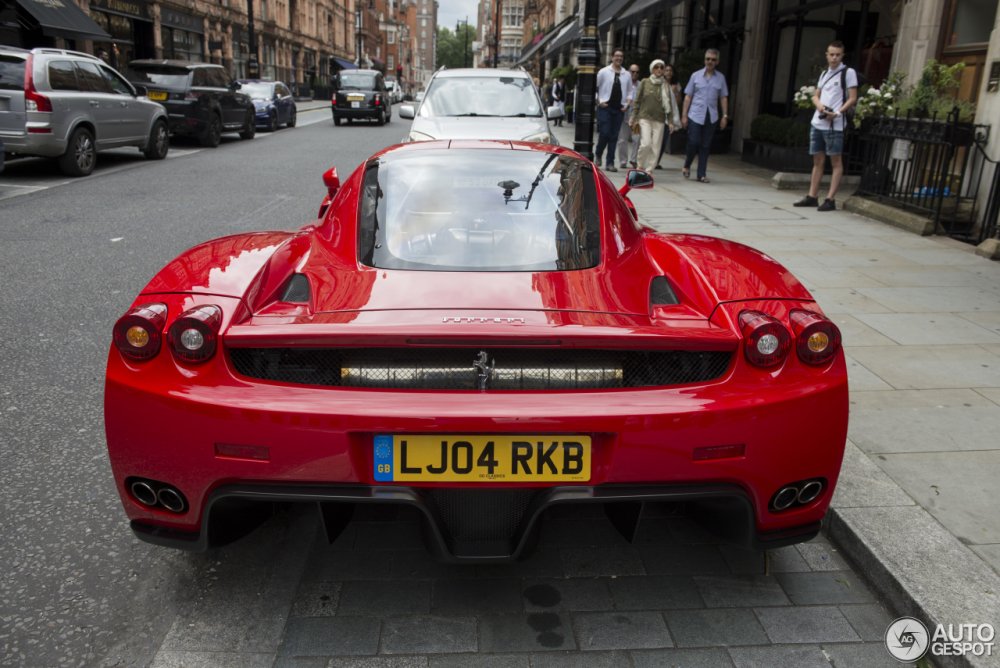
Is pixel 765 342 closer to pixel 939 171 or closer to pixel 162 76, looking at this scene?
pixel 939 171

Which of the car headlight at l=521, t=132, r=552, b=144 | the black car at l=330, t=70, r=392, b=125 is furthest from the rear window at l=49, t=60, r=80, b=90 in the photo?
the black car at l=330, t=70, r=392, b=125

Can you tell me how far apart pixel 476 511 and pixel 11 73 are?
11.4 metres

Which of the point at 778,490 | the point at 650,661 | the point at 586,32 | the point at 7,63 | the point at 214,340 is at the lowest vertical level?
the point at 650,661

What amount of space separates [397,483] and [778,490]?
106cm

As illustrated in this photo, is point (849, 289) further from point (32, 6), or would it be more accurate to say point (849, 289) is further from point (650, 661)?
point (32, 6)

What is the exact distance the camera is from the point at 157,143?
47.4 ft

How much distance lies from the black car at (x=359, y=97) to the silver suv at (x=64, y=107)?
493 inches

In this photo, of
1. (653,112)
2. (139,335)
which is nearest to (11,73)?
(653,112)

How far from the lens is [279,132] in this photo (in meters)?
22.9

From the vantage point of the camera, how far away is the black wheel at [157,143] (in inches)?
562

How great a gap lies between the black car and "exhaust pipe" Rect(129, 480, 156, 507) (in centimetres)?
2467

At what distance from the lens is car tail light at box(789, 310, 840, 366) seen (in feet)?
7.76

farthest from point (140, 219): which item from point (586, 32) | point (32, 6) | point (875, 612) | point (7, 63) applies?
point (32, 6)

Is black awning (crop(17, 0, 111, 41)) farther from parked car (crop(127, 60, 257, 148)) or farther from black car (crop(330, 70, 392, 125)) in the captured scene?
black car (crop(330, 70, 392, 125))
